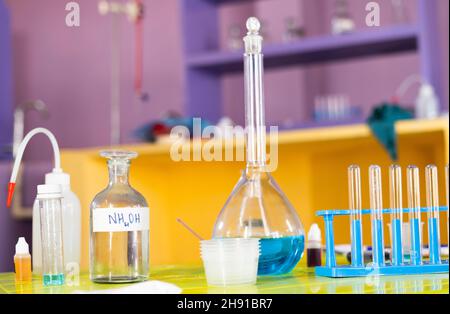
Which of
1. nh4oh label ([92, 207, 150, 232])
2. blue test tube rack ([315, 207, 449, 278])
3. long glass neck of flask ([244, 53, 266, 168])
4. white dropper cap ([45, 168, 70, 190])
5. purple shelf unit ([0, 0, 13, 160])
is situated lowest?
blue test tube rack ([315, 207, 449, 278])

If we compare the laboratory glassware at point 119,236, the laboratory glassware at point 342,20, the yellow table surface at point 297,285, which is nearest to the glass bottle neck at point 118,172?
the laboratory glassware at point 119,236

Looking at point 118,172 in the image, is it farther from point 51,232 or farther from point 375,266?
point 375,266

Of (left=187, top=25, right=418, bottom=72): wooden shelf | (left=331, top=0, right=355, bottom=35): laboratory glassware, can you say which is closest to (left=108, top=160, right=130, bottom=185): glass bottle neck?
(left=187, top=25, right=418, bottom=72): wooden shelf

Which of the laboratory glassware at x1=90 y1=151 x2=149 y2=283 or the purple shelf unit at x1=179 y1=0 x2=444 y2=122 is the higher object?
the purple shelf unit at x1=179 y1=0 x2=444 y2=122

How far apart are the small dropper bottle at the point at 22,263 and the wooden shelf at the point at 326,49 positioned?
2.23 m

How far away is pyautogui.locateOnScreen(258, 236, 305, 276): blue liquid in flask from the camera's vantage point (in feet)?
2.90

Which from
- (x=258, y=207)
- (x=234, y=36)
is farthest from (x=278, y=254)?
(x=234, y=36)

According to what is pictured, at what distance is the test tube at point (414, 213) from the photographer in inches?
33.2

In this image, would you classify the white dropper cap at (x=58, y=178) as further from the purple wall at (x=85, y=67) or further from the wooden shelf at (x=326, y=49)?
the purple wall at (x=85, y=67)

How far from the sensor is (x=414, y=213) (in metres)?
0.85

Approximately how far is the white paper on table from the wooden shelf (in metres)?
2.32

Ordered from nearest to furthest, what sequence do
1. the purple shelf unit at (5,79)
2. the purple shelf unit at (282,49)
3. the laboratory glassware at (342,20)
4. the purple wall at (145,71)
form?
the purple shelf unit at (282,49) → the laboratory glassware at (342,20) → the purple shelf unit at (5,79) → the purple wall at (145,71)

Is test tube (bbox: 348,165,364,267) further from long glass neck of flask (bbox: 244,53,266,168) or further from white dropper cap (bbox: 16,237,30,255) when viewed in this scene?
white dropper cap (bbox: 16,237,30,255)
